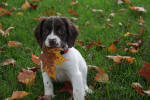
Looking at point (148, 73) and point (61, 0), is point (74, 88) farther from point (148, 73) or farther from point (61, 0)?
point (61, 0)

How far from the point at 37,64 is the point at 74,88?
1071 mm

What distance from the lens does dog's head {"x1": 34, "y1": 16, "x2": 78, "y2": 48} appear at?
2.75 meters

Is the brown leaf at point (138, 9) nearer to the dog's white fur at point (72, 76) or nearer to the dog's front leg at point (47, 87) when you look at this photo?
the dog's white fur at point (72, 76)

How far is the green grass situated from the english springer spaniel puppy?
6.2 inches

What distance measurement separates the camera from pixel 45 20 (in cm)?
304

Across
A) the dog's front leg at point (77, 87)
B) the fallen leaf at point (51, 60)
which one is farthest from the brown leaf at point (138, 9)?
the fallen leaf at point (51, 60)

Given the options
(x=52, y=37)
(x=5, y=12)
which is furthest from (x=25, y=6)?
(x=52, y=37)

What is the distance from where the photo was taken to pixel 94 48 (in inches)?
174

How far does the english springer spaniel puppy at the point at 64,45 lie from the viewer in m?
2.84

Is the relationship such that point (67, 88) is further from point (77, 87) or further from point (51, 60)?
point (51, 60)

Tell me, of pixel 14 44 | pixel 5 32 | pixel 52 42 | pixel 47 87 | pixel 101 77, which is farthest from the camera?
pixel 5 32

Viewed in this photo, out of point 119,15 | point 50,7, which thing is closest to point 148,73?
point 119,15

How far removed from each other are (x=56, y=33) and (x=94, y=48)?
1675 millimetres

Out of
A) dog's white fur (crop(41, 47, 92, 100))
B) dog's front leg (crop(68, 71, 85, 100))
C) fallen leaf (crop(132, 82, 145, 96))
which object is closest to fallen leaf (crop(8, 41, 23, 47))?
dog's white fur (crop(41, 47, 92, 100))
